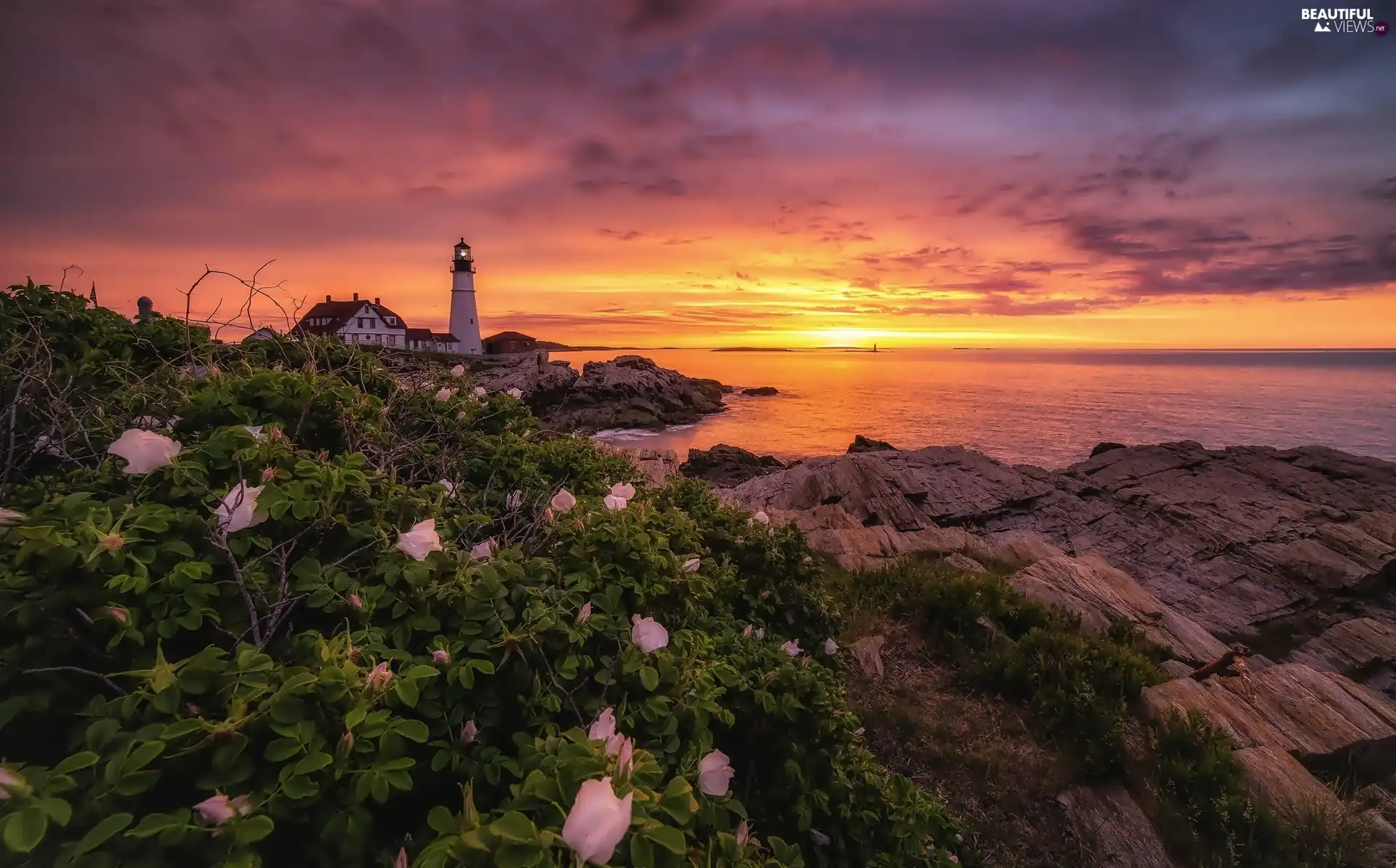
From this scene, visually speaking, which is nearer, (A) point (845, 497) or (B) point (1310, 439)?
(A) point (845, 497)

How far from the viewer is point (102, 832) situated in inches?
53.7

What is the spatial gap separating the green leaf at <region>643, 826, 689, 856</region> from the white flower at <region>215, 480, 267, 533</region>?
1812 mm

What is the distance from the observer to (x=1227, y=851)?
4664 mm

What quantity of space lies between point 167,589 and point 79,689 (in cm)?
36

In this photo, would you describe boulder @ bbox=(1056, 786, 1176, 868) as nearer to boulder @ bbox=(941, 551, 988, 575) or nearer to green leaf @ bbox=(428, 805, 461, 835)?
boulder @ bbox=(941, 551, 988, 575)

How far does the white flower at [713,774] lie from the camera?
90.4 inches

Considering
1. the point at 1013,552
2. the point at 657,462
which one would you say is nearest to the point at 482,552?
the point at 1013,552

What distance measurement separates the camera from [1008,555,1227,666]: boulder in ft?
27.4

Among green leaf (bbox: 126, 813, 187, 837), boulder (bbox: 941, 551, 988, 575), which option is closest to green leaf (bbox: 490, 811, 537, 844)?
green leaf (bbox: 126, 813, 187, 837)

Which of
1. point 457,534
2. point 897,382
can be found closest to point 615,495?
point 457,534

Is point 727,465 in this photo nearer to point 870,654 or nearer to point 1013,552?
point 1013,552

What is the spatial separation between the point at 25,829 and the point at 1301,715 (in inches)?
384

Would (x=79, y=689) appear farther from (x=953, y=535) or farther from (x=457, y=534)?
(x=953, y=535)

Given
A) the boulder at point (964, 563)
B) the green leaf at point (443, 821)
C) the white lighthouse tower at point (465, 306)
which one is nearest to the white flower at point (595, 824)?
the green leaf at point (443, 821)
